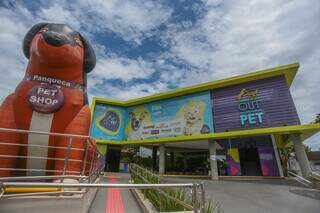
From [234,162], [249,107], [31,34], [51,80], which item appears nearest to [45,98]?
[51,80]

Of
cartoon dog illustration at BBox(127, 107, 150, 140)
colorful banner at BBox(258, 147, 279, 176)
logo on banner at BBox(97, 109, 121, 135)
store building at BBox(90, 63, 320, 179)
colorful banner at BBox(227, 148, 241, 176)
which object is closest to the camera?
store building at BBox(90, 63, 320, 179)

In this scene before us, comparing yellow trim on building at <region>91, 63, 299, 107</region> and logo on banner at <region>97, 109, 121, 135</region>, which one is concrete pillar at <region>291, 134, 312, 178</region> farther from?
logo on banner at <region>97, 109, 121, 135</region>

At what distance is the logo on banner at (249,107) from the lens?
459 inches

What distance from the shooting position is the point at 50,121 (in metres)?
3.28

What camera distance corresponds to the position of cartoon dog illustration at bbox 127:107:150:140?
16.6 metres

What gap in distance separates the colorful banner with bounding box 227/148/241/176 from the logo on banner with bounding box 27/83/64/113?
14701 millimetres

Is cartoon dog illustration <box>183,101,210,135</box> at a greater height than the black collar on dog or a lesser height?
greater

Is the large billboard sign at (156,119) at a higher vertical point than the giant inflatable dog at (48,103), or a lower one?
higher

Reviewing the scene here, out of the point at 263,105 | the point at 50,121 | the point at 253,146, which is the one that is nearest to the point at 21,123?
the point at 50,121

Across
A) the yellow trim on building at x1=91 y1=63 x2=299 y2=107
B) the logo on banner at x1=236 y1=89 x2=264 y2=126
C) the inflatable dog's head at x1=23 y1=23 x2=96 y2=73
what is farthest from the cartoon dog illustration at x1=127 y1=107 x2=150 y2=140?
the inflatable dog's head at x1=23 y1=23 x2=96 y2=73

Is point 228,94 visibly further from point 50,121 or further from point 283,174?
point 50,121

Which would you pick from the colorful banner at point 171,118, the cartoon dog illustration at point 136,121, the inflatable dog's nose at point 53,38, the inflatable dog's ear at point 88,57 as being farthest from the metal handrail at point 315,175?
the cartoon dog illustration at point 136,121

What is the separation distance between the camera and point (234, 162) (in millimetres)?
14883

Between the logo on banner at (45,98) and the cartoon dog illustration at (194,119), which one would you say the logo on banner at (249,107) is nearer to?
the cartoon dog illustration at (194,119)
